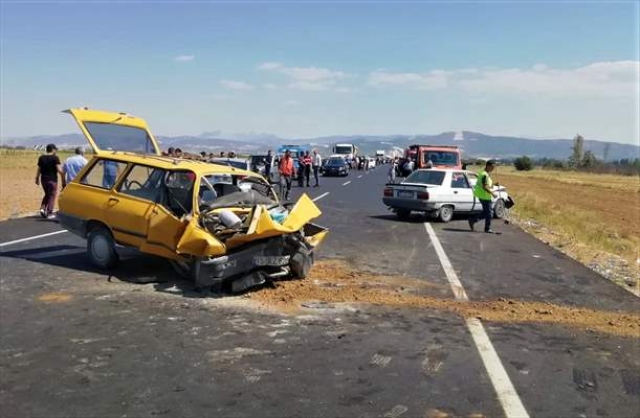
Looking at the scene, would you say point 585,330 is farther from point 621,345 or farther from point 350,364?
point 350,364

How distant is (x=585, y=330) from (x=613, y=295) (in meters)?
2.34

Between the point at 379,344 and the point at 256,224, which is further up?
the point at 256,224

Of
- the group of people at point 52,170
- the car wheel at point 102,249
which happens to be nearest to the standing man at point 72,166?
the group of people at point 52,170

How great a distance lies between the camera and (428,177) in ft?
60.0

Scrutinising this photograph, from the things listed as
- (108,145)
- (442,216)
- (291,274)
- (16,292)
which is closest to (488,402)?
(291,274)

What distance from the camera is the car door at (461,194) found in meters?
17.9

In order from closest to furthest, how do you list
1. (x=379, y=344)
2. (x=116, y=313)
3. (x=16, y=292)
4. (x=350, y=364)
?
(x=350, y=364) → (x=379, y=344) → (x=116, y=313) → (x=16, y=292)

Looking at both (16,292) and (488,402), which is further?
(16,292)

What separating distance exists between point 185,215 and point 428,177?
11098 mm

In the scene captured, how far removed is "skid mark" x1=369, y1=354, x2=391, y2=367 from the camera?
18.6ft

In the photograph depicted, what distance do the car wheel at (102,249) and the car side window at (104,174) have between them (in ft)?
2.36

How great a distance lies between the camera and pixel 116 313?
281 inches

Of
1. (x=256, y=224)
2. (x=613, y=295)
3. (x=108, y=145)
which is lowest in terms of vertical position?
(x=613, y=295)

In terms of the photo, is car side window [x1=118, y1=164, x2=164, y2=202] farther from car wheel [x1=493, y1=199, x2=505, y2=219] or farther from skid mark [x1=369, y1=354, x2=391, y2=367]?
car wheel [x1=493, y1=199, x2=505, y2=219]
